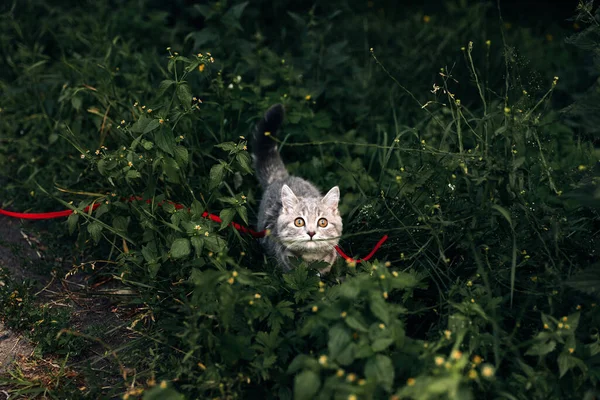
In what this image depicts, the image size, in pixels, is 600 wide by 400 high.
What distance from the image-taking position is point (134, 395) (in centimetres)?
262

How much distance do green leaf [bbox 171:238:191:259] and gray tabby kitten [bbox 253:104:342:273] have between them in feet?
1.40

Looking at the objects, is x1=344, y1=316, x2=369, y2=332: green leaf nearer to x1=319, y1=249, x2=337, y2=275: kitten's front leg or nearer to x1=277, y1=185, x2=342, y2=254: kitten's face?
x1=277, y1=185, x2=342, y2=254: kitten's face

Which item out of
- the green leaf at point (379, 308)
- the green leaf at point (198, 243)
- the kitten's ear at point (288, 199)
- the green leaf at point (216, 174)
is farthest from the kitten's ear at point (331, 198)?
the green leaf at point (379, 308)

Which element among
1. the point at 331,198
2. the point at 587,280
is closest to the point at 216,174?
the point at 331,198

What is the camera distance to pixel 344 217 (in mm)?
3787

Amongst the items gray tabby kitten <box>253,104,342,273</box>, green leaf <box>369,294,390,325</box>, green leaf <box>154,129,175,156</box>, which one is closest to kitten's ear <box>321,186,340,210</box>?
gray tabby kitten <box>253,104,342,273</box>

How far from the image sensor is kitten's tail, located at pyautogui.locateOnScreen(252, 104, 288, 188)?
3887 mm

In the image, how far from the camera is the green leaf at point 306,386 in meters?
2.18

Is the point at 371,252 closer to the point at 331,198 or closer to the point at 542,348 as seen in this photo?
the point at 331,198

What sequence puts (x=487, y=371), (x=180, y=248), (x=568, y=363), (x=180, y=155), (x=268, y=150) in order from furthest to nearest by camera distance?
1. (x=268, y=150)
2. (x=180, y=155)
3. (x=180, y=248)
4. (x=568, y=363)
5. (x=487, y=371)

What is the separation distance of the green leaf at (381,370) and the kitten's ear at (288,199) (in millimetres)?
1329

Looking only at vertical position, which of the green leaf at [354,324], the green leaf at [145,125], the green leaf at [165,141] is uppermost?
the green leaf at [145,125]

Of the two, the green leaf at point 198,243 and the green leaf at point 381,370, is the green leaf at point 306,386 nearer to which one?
the green leaf at point 381,370

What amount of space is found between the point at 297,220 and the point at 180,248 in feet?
2.32
